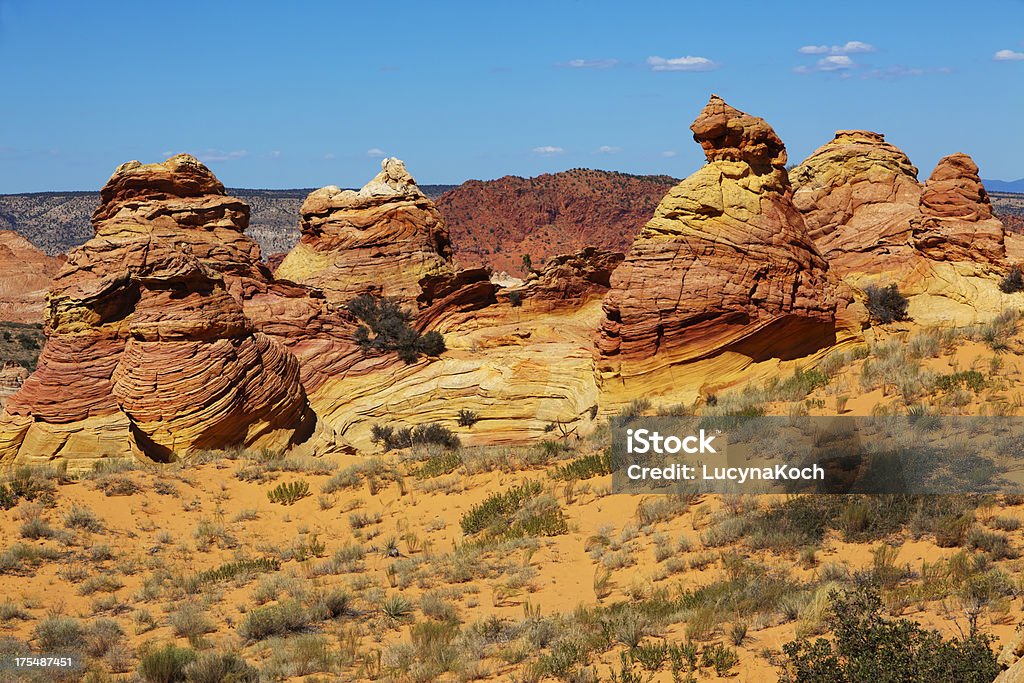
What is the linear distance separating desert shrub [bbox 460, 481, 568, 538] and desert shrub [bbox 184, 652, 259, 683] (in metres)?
5.46

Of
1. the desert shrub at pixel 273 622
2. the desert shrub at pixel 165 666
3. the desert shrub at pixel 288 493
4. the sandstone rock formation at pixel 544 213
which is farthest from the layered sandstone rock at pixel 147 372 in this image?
the sandstone rock formation at pixel 544 213

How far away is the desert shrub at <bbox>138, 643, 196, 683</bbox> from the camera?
920cm

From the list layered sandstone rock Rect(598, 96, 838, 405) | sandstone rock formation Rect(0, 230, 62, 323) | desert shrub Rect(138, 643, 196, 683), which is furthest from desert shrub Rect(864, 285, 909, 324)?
sandstone rock formation Rect(0, 230, 62, 323)

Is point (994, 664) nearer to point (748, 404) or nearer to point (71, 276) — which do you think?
point (748, 404)

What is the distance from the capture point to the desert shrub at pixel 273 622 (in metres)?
10.7

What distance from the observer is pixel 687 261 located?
21.0m

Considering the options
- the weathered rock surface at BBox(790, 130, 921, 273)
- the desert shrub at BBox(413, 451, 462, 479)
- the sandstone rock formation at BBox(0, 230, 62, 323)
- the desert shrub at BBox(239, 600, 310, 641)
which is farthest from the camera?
the sandstone rock formation at BBox(0, 230, 62, 323)

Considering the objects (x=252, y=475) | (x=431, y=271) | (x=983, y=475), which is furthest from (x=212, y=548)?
(x=431, y=271)

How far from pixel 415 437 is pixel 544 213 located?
91747mm

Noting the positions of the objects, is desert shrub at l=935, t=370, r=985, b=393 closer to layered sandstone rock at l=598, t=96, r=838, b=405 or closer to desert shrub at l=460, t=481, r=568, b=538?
layered sandstone rock at l=598, t=96, r=838, b=405

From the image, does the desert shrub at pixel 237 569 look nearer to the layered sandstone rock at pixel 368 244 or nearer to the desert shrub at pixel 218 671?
the desert shrub at pixel 218 671

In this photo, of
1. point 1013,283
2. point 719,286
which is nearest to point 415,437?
point 719,286

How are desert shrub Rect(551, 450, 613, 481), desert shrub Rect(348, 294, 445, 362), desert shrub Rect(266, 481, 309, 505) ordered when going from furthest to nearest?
1. desert shrub Rect(348, 294, 445, 362)
2. desert shrub Rect(266, 481, 309, 505)
3. desert shrub Rect(551, 450, 613, 481)

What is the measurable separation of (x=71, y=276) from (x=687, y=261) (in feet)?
49.6
